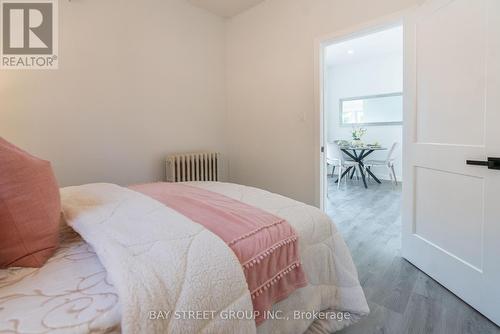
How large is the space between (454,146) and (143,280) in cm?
194

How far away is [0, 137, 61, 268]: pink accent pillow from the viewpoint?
0.80 metres

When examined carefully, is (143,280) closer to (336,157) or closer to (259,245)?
(259,245)

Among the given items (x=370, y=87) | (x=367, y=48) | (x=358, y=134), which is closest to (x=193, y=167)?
(x=367, y=48)

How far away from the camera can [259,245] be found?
96 cm

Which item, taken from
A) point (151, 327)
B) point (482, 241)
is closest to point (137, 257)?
point (151, 327)

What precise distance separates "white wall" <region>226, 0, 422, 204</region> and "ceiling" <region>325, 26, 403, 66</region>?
2007mm

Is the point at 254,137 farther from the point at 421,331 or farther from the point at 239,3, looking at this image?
the point at 421,331

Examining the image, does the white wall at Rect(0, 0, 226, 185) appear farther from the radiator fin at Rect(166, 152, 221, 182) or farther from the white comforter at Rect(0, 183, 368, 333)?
the white comforter at Rect(0, 183, 368, 333)

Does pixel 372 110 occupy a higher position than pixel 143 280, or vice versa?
pixel 372 110

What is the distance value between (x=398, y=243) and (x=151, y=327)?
2504mm

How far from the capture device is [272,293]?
97 cm

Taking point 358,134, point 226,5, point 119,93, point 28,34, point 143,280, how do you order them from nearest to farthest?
point 143,280
point 28,34
point 119,93
point 226,5
point 358,134

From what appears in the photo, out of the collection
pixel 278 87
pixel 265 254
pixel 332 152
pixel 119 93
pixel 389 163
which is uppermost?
pixel 278 87

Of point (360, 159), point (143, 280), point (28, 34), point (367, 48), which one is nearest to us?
point (143, 280)
